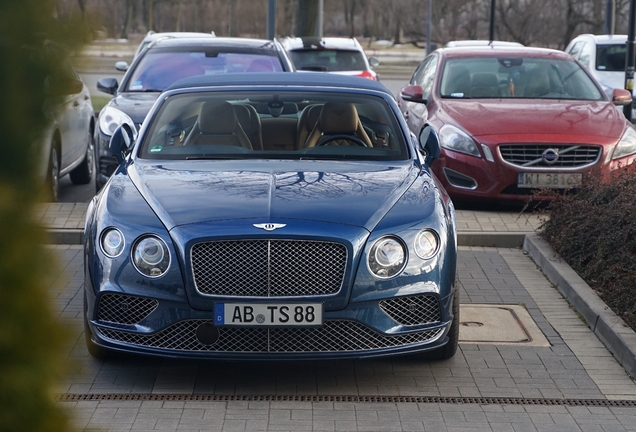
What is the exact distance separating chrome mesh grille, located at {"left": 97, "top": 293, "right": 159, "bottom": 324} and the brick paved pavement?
0.27 metres

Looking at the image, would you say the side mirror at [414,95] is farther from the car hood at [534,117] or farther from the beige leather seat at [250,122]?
the beige leather seat at [250,122]

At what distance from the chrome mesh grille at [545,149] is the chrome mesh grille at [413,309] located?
5.08m

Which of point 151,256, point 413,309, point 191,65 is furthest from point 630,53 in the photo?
point 151,256

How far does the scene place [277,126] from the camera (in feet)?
21.7

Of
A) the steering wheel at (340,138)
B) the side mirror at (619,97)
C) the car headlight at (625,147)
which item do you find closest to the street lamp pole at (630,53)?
the side mirror at (619,97)

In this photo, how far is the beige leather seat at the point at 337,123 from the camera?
21.3ft

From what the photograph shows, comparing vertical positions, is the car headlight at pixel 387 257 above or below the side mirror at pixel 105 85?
below

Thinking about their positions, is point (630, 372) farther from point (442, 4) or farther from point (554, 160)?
point (442, 4)

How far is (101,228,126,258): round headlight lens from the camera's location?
16.2 feet

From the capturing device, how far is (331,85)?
6.73 m

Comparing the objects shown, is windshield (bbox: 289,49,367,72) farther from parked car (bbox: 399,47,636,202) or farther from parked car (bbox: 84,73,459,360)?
parked car (bbox: 84,73,459,360)

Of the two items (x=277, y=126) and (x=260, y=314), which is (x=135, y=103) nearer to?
(x=277, y=126)

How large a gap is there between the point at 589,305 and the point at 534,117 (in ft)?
14.0

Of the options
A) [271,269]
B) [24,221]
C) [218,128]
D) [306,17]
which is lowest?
[306,17]
